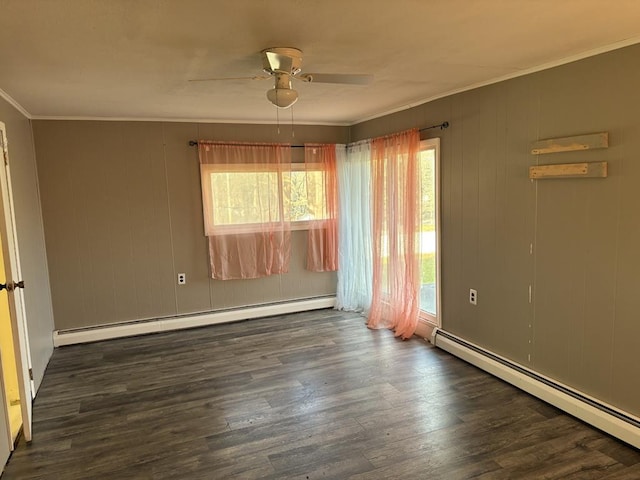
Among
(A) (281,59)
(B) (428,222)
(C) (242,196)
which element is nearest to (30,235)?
(C) (242,196)

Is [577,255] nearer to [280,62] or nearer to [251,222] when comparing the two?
[280,62]

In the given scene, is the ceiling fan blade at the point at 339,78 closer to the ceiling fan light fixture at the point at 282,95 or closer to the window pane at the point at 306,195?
the ceiling fan light fixture at the point at 282,95

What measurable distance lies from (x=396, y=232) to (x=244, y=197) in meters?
1.73

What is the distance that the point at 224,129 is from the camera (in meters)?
4.96

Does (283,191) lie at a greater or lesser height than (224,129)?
lesser

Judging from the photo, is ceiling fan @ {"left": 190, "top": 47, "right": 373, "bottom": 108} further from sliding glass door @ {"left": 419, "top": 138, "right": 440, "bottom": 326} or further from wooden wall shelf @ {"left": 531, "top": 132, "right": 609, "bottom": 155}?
sliding glass door @ {"left": 419, "top": 138, "right": 440, "bottom": 326}

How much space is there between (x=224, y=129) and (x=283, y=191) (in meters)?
0.93

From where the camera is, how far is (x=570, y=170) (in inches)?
110

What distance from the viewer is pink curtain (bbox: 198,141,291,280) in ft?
16.1

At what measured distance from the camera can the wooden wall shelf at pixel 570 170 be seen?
2.64 metres

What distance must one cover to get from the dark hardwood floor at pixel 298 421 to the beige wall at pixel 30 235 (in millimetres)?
308

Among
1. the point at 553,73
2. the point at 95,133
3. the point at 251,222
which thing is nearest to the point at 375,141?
the point at 251,222

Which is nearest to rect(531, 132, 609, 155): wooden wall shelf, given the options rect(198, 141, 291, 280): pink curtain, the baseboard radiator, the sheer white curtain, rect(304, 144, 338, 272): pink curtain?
the baseboard radiator

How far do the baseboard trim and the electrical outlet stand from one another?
213 cm
